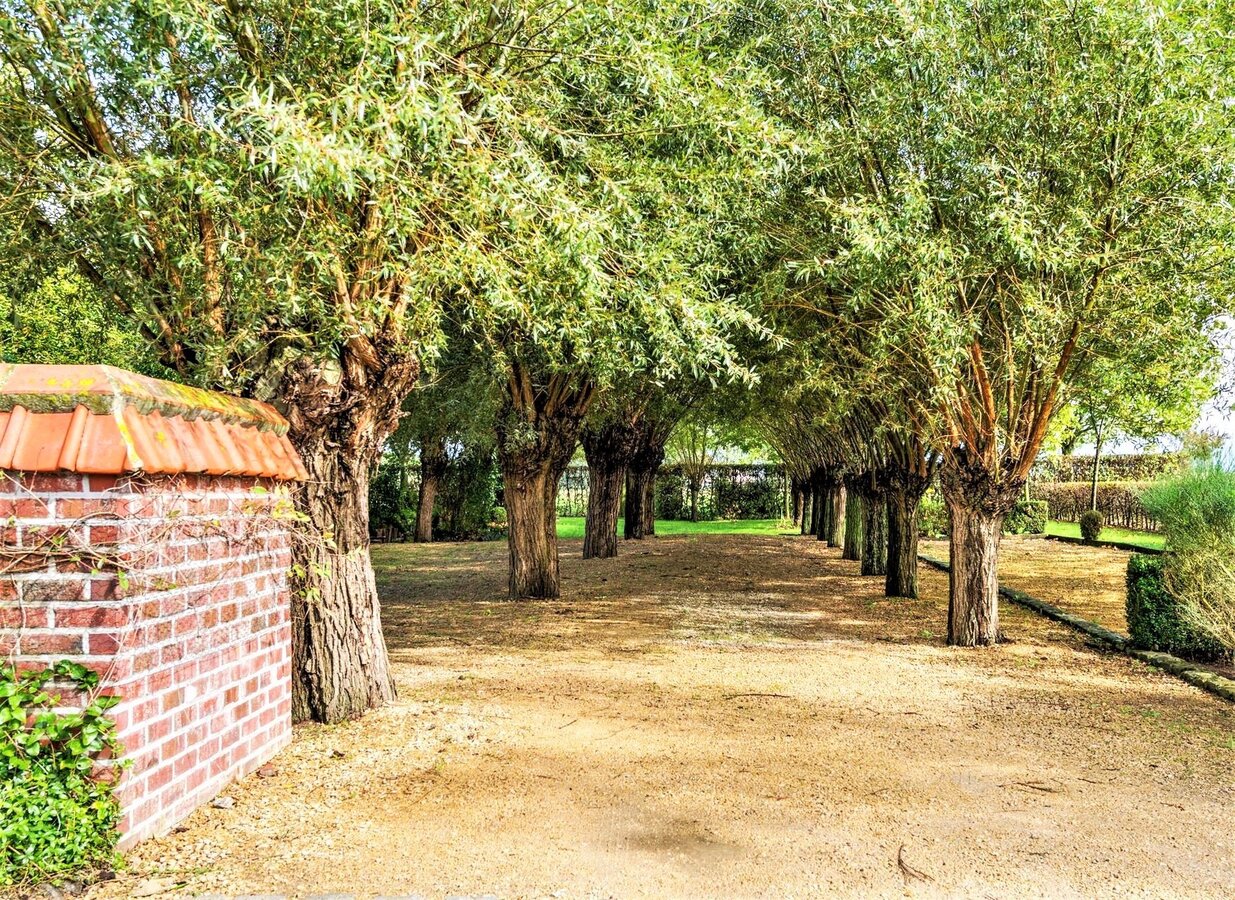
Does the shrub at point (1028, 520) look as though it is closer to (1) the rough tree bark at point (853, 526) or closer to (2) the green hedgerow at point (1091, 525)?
(2) the green hedgerow at point (1091, 525)

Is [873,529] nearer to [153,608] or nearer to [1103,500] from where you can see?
[153,608]

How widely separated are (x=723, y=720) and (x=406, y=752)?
2320mm

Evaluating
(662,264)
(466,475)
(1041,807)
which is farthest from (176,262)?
(466,475)

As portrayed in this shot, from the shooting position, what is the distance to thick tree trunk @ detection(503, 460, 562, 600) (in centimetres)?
1350

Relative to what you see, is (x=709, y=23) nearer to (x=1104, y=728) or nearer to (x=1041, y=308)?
(x=1041, y=308)

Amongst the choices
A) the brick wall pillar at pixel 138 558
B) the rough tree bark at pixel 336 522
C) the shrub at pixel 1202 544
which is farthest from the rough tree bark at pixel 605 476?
the brick wall pillar at pixel 138 558

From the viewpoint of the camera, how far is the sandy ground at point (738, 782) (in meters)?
4.02

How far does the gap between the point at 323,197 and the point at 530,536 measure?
8833 mm

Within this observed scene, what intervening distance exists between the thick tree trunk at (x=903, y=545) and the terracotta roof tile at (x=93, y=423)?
39.5ft

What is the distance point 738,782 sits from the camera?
530 centimetres

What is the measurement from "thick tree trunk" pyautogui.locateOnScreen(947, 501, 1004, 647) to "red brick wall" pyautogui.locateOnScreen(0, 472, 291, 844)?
25.6ft

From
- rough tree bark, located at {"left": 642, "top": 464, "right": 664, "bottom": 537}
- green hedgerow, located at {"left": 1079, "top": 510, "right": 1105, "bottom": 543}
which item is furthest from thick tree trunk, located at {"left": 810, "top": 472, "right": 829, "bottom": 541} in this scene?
green hedgerow, located at {"left": 1079, "top": 510, "right": 1105, "bottom": 543}

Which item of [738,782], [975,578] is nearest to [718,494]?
[975,578]

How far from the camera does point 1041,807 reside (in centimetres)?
500
